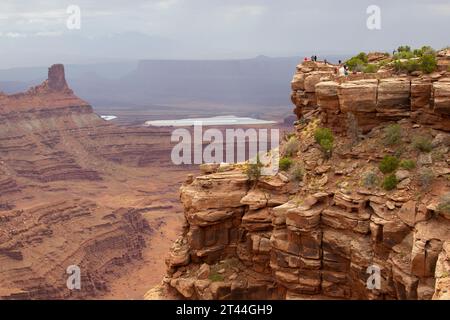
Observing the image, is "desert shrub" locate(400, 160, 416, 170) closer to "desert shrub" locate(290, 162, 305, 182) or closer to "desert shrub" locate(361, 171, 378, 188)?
"desert shrub" locate(361, 171, 378, 188)

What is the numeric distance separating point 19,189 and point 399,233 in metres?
92.4

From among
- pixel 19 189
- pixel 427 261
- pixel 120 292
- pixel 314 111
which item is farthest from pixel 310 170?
pixel 19 189

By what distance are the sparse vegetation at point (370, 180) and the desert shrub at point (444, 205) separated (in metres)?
2.53

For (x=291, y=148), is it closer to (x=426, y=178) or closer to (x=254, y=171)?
(x=254, y=171)

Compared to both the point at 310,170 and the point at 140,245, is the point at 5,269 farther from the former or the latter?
Answer: the point at 310,170

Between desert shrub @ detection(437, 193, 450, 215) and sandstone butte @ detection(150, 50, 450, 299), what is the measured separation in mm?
160

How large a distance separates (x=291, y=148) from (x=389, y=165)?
4.57 meters

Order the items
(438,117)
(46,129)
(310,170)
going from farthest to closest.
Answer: (46,129) → (310,170) → (438,117)

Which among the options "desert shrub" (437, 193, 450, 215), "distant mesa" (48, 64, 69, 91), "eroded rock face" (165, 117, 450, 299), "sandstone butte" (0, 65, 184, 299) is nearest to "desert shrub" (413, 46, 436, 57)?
"eroded rock face" (165, 117, 450, 299)

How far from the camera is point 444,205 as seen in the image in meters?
18.3
